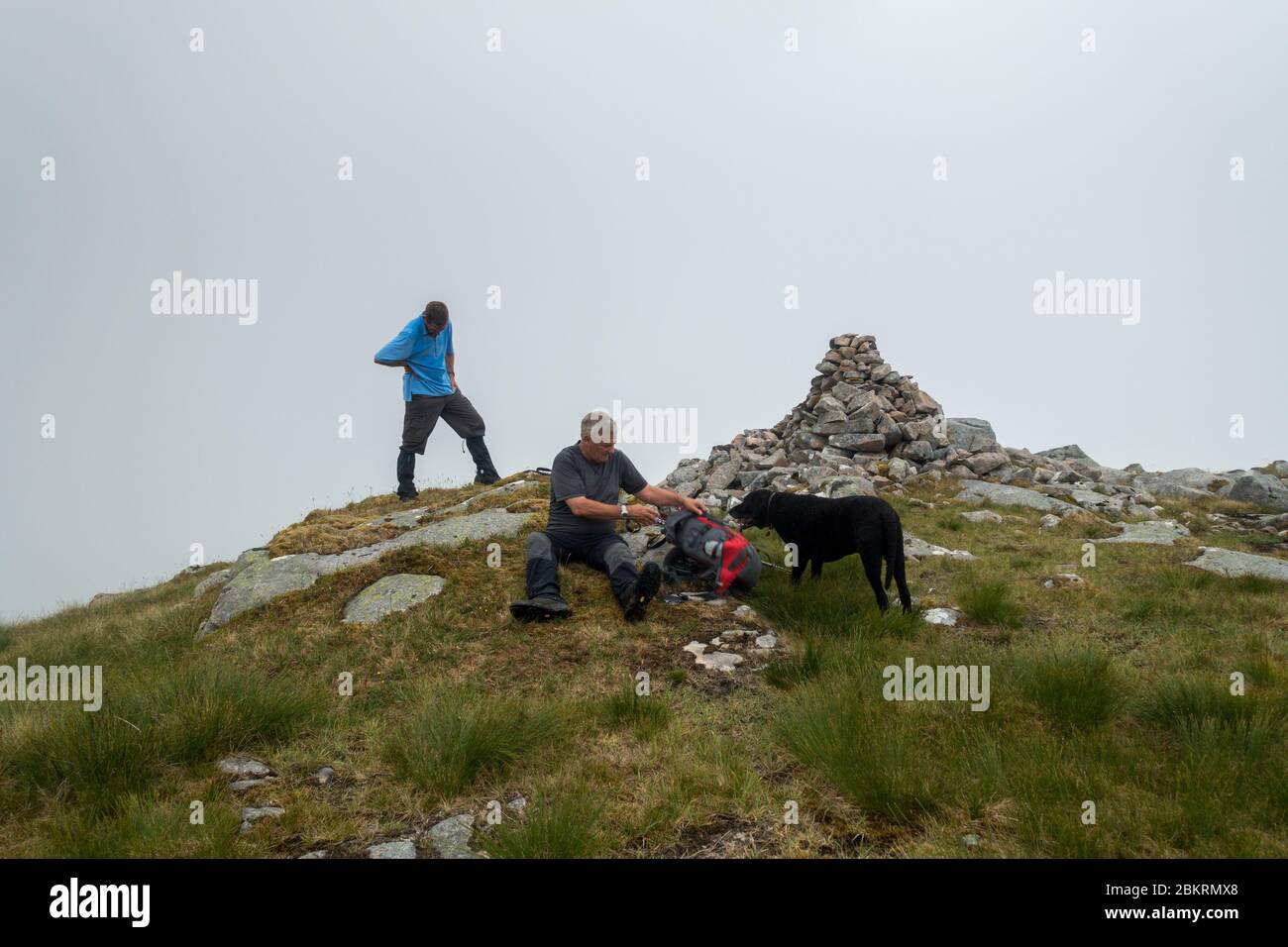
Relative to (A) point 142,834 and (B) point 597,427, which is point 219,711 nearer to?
(A) point 142,834

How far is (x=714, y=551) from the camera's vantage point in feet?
24.1

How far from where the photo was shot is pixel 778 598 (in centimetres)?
729

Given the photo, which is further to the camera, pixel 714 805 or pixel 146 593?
pixel 146 593

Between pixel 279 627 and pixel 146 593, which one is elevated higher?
pixel 279 627

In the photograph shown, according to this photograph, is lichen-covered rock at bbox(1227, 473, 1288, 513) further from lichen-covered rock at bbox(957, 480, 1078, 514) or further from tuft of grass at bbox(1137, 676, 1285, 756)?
tuft of grass at bbox(1137, 676, 1285, 756)

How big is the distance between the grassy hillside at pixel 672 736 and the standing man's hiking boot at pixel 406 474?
215 inches

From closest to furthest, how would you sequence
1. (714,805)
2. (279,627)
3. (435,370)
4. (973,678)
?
(714,805), (973,678), (279,627), (435,370)

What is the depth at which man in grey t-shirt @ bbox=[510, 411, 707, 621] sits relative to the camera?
6.72 m

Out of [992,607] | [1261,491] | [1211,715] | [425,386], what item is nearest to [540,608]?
[992,607]

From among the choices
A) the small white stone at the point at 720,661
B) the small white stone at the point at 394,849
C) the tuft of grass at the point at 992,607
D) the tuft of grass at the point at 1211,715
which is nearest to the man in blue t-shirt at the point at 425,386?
the small white stone at the point at 720,661

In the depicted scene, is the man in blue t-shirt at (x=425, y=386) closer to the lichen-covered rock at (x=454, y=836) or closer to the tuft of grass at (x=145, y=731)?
the tuft of grass at (x=145, y=731)
